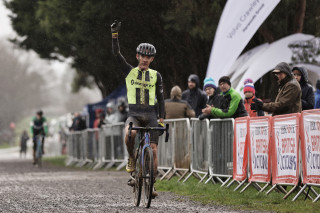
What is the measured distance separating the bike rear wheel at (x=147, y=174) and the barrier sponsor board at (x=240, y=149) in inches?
115

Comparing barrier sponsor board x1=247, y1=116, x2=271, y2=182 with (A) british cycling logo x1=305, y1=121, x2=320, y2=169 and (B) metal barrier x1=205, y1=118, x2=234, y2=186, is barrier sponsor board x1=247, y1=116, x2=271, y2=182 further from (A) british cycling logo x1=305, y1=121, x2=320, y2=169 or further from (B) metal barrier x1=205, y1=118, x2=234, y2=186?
(A) british cycling logo x1=305, y1=121, x2=320, y2=169

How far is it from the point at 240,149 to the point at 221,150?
920mm

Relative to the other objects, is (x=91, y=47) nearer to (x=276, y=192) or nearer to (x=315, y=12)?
(x=315, y=12)

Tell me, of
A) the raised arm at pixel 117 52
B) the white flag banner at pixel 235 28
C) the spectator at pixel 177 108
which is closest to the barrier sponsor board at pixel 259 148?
the raised arm at pixel 117 52

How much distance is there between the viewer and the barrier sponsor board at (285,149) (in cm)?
1110

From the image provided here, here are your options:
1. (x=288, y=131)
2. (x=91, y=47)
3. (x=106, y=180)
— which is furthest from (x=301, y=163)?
(x=91, y=47)

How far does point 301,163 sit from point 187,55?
657 inches

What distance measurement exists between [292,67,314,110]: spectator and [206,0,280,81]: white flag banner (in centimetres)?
524

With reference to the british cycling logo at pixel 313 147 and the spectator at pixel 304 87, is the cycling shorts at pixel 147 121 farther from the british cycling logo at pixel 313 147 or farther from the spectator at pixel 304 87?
the spectator at pixel 304 87

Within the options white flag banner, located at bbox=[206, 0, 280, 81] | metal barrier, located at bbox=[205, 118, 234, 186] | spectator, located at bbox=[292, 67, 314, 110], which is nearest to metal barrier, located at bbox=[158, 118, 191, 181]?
metal barrier, located at bbox=[205, 118, 234, 186]

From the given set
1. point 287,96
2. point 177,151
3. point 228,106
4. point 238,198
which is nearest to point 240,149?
point 228,106

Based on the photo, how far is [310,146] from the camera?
1066cm

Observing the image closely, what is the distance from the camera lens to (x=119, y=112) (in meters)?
23.7

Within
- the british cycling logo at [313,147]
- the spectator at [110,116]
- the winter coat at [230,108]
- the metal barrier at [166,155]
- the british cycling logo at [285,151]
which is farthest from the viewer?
the spectator at [110,116]
